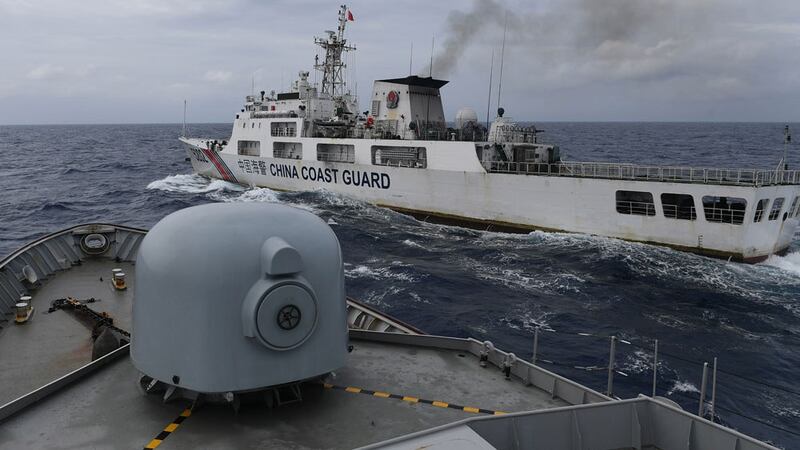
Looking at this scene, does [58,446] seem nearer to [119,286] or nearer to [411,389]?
[411,389]

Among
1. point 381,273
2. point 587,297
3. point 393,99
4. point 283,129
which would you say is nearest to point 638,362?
point 587,297

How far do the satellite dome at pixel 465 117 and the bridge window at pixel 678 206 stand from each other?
12530 millimetres

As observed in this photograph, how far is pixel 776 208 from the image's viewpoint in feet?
80.4

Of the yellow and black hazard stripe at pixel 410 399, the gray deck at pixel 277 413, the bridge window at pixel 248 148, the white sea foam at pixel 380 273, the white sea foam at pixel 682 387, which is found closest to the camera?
the gray deck at pixel 277 413

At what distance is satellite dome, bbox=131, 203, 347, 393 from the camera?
5.80 meters

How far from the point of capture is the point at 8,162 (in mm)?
63250

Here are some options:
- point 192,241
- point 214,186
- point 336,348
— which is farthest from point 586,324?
point 214,186

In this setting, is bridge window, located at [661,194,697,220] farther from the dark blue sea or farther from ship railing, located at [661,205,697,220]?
the dark blue sea

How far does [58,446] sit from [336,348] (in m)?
2.87

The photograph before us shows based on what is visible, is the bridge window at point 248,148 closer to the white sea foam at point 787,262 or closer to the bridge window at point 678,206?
the bridge window at point 678,206

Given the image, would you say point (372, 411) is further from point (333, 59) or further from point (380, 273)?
point (333, 59)

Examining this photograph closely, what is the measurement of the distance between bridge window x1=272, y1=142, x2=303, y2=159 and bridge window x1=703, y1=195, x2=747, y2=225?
78.9ft

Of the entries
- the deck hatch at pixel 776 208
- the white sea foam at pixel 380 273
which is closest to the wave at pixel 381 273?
the white sea foam at pixel 380 273

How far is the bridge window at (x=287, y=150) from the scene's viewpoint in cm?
3847
